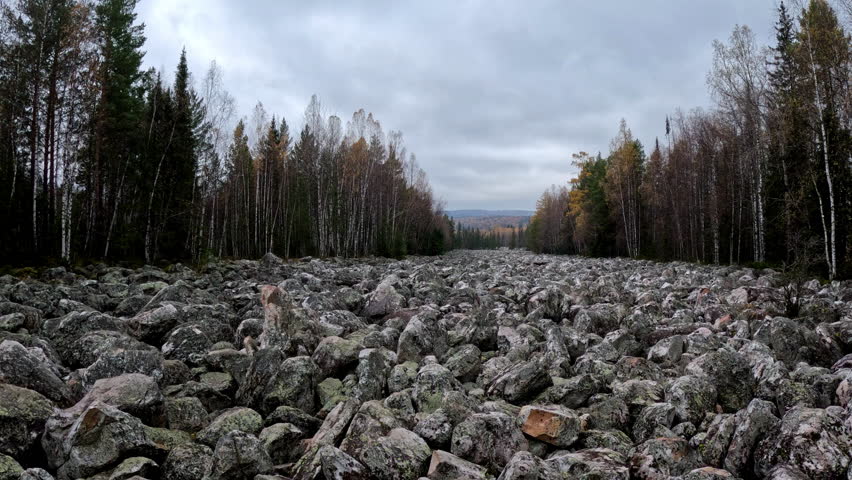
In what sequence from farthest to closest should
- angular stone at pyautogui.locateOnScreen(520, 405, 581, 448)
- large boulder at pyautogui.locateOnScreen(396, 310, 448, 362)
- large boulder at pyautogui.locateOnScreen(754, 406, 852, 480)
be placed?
large boulder at pyautogui.locateOnScreen(396, 310, 448, 362) < angular stone at pyautogui.locateOnScreen(520, 405, 581, 448) < large boulder at pyautogui.locateOnScreen(754, 406, 852, 480)

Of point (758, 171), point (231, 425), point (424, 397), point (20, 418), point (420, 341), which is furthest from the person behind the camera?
point (758, 171)

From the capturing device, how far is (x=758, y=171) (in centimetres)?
2058

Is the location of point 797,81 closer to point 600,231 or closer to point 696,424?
point 696,424

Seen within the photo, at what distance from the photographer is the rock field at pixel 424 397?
3189 millimetres

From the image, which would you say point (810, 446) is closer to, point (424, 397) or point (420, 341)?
point (424, 397)

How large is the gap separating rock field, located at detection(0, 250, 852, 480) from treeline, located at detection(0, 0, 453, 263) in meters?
14.2

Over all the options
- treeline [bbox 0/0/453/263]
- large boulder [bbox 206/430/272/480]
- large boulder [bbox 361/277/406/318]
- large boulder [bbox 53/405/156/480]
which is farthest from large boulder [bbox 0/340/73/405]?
treeline [bbox 0/0/453/263]

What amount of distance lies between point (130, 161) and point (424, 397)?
27.0 metres

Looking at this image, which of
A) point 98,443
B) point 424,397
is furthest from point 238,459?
point 424,397

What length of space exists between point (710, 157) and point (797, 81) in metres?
12.5

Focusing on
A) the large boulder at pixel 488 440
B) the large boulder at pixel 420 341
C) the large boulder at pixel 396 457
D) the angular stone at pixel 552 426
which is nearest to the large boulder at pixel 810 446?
the angular stone at pixel 552 426

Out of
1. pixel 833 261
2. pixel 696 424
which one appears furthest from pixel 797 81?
pixel 696 424

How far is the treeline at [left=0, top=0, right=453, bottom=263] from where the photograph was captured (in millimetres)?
17641

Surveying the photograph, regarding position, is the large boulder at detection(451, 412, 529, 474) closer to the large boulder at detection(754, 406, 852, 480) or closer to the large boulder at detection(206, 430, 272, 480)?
the large boulder at detection(206, 430, 272, 480)
